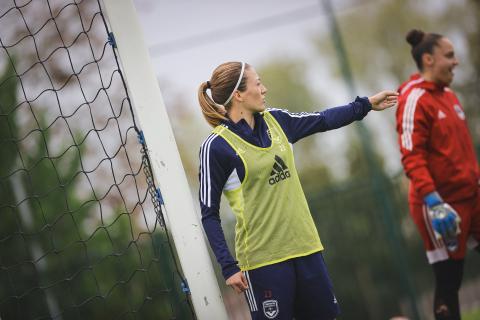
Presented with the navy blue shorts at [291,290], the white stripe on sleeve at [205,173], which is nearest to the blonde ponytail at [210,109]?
the white stripe on sleeve at [205,173]

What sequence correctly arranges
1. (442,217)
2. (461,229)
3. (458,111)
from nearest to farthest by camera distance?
(442,217) < (461,229) < (458,111)

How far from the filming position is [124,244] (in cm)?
664

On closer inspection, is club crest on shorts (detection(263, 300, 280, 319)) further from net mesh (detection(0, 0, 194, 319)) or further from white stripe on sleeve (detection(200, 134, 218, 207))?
net mesh (detection(0, 0, 194, 319))

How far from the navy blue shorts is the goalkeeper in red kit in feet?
3.41

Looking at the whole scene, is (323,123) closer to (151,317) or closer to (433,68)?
(433,68)

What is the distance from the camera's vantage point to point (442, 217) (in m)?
3.51

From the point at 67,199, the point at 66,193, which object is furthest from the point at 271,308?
the point at 67,199

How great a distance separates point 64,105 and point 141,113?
4414 millimetres

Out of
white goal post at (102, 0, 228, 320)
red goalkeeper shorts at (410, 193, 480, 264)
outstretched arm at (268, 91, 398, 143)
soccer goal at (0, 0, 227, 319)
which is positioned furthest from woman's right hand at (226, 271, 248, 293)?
soccer goal at (0, 0, 227, 319)

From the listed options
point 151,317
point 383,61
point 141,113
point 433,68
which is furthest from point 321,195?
point 383,61

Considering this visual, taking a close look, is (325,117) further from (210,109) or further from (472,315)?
(472,315)

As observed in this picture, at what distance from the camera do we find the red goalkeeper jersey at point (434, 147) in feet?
11.9

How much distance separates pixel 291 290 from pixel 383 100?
113 cm

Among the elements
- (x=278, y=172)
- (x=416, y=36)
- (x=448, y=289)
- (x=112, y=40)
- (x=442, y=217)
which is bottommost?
(x=448, y=289)
